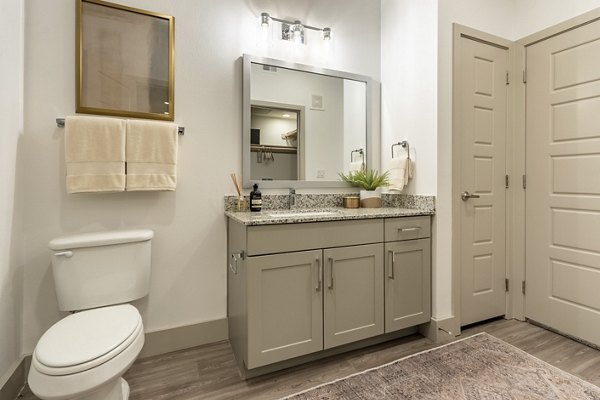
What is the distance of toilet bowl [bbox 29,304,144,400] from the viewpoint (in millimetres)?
1051

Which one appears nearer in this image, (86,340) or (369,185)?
(86,340)

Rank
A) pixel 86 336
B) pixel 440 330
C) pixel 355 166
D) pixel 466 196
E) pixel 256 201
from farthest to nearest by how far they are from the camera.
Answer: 1. pixel 355 166
2. pixel 466 196
3. pixel 440 330
4. pixel 256 201
5. pixel 86 336

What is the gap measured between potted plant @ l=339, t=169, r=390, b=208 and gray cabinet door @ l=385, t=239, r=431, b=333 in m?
0.45

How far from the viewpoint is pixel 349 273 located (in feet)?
5.90

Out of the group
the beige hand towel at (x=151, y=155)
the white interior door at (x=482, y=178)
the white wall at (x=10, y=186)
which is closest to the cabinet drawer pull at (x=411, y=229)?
the white interior door at (x=482, y=178)

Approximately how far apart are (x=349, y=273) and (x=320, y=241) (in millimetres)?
277

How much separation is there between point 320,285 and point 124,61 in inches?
67.3

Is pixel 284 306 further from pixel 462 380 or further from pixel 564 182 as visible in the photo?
pixel 564 182

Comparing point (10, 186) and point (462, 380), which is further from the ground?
point (10, 186)

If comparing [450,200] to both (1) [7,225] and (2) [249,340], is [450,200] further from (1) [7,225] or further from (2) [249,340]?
(1) [7,225]

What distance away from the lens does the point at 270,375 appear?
5.53 ft

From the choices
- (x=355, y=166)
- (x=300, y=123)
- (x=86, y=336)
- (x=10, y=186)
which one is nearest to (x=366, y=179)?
(x=355, y=166)

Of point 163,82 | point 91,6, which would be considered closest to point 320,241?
point 163,82

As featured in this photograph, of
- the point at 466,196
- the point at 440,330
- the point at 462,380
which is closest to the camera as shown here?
the point at 462,380
